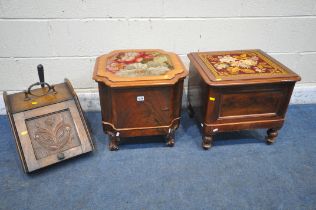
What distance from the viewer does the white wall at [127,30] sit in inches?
65.1

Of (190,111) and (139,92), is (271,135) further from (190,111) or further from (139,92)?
(139,92)

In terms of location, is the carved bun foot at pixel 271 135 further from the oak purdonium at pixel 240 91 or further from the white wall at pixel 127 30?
the white wall at pixel 127 30

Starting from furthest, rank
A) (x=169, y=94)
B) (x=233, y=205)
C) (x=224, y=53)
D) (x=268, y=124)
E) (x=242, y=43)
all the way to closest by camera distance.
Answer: (x=242, y=43), (x=224, y=53), (x=268, y=124), (x=169, y=94), (x=233, y=205)

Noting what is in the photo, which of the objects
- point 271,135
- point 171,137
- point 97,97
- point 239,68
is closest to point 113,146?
point 171,137

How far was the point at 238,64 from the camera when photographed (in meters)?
1.56

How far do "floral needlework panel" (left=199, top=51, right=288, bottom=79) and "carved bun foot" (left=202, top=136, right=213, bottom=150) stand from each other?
393 millimetres

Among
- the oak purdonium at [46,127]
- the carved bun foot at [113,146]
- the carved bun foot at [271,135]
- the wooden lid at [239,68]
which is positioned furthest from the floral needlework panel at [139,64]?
the carved bun foot at [271,135]

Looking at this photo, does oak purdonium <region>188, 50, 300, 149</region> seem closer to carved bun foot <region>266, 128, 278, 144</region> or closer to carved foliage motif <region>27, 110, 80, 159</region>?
carved bun foot <region>266, 128, 278, 144</region>

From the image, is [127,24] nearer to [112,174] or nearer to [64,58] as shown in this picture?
[64,58]

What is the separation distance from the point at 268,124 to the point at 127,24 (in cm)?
105

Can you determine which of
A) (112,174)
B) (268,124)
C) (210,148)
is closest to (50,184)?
(112,174)

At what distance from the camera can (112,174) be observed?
149 cm

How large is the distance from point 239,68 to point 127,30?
0.74m

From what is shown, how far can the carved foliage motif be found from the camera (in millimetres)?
1474
